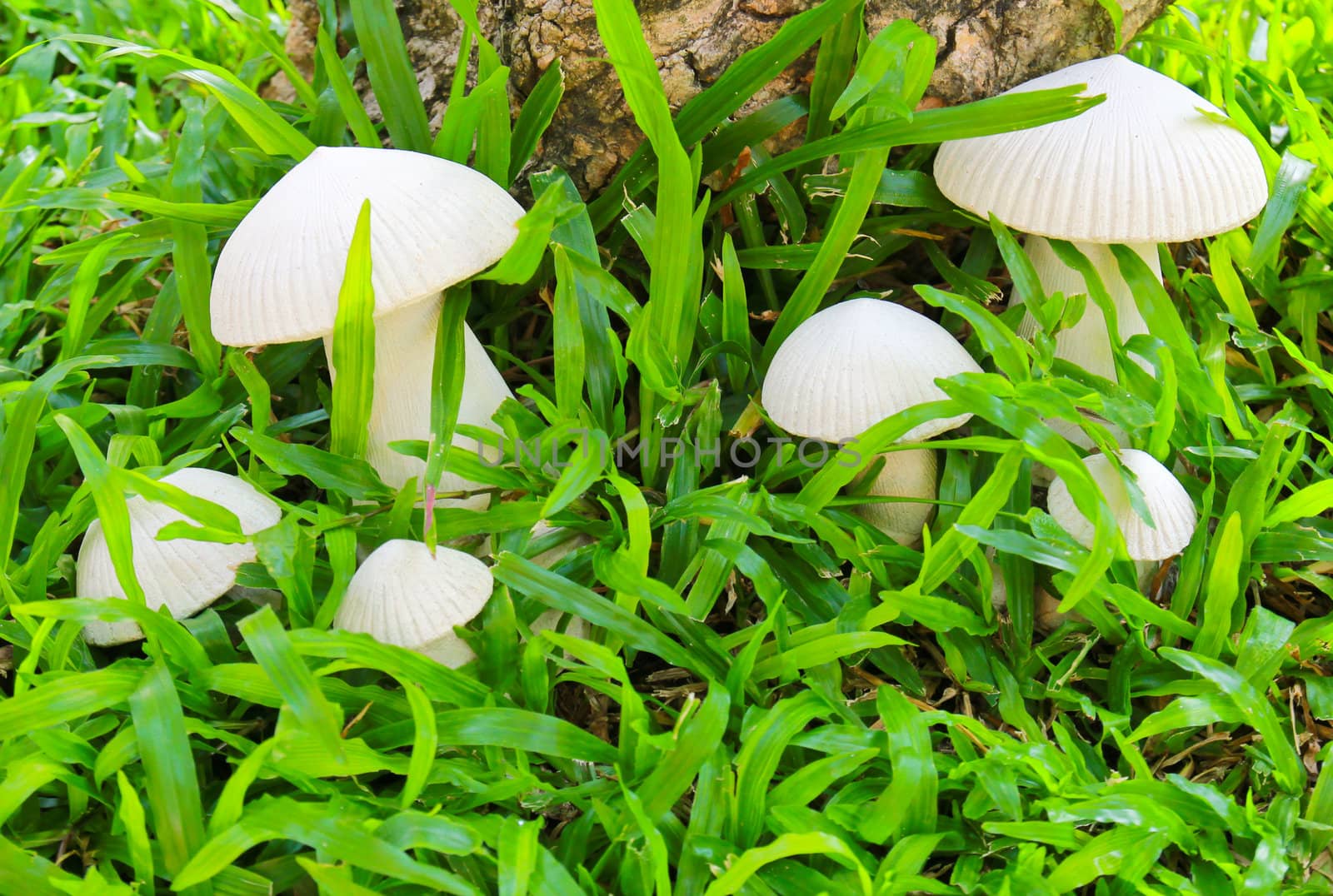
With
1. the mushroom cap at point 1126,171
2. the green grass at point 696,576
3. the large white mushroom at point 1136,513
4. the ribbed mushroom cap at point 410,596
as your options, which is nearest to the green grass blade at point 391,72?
the green grass at point 696,576

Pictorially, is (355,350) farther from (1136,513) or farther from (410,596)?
(1136,513)

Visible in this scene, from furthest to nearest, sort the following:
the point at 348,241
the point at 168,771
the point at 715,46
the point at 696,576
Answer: the point at 715,46
the point at 696,576
the point at 348,241
the point at 168,771

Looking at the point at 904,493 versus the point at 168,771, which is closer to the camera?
the point at 168,771

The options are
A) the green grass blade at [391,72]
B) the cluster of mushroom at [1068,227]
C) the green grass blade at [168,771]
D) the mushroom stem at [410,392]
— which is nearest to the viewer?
the green grass blade at [168,771]

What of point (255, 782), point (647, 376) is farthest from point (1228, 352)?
point (255, 782)

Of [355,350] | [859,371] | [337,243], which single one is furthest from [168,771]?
[859,371]

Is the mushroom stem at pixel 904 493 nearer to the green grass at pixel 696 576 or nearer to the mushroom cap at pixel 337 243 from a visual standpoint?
the green grass at pixel 696 576

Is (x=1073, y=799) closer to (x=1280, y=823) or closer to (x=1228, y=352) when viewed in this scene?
(x=1280, y=823)
